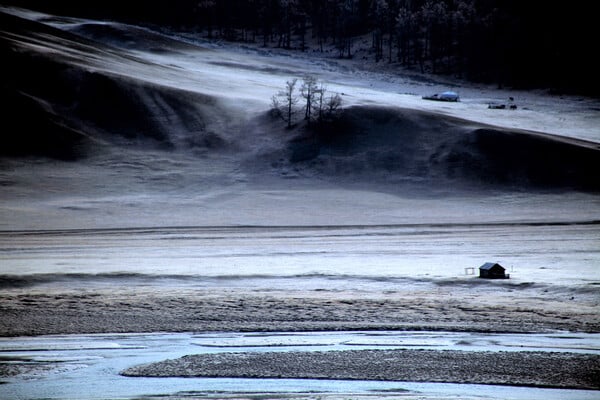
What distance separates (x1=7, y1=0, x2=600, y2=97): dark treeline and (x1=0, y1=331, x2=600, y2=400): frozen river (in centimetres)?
7550

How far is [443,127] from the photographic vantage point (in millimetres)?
56156

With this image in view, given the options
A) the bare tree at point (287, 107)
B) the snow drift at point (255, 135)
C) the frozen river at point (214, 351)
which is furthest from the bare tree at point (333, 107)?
the frozen river at point (214, 351)

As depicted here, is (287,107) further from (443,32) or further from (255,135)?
(443,32)

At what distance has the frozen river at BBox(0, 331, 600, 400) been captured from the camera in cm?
1351

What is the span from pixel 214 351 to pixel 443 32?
3552 inches

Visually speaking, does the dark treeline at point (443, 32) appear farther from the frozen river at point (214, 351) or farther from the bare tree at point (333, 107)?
the frozen river at point (214, 351)

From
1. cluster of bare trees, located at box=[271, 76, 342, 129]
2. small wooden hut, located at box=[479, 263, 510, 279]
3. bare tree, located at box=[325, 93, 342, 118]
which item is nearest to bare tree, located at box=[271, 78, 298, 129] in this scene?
cluster of bare trees, located at box=[271, 76, 342, 129]

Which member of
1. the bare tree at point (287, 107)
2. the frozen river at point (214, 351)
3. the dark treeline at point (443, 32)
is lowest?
the frozen river at point (214, 351)

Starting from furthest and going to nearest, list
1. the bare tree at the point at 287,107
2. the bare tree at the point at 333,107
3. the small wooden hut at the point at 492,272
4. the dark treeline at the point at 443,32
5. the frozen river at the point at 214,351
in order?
the dark treeline at the point at 443,32
the bare tree at the point at 287,107
the bare tree at the point at 333,107
the small wooden hut at the point at 492,272
the frozen river at the point at 214,351

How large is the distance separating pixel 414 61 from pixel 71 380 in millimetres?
→ 92303

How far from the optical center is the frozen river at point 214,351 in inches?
532

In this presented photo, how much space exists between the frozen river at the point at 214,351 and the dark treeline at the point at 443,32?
7550 cm

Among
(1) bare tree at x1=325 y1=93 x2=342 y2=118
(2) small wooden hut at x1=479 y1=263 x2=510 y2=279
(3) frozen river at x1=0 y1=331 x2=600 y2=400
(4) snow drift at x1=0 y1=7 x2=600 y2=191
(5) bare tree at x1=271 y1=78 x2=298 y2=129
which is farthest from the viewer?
(5) bare tree at x1=271 y1=78 x2=298 y2=129

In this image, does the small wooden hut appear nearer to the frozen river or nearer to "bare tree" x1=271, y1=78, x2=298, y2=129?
the frozen river
